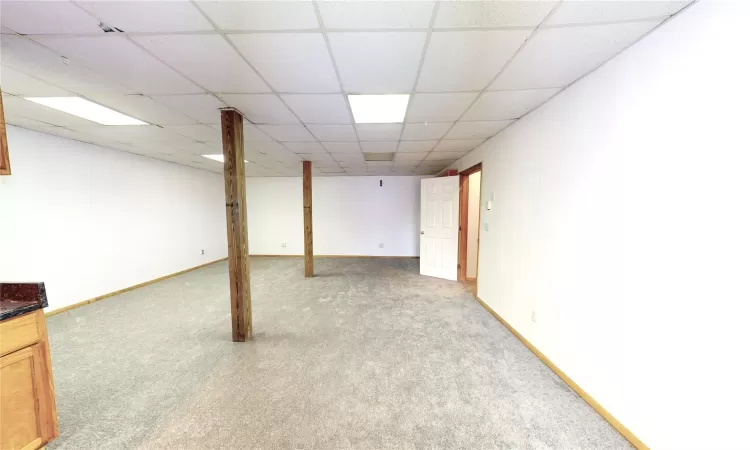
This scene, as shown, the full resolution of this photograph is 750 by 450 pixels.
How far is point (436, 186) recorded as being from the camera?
504 cm

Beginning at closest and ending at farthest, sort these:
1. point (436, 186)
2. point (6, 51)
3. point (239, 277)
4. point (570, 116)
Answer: point (6, 51) → point (570, 116) → point (239, 277) → point (436, 186)

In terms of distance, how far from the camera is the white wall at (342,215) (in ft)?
22.9

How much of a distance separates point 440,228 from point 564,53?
363cm

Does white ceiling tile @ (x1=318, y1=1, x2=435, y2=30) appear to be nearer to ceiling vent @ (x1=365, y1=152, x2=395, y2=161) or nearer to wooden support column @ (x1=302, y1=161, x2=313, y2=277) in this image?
ceiling vent @ (x1=365, y1=152, x2=395, y2=161)

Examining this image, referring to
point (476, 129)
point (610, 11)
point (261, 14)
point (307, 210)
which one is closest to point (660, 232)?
point (610, 11)

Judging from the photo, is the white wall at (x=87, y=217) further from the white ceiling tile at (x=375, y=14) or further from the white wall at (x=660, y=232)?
the white wall at (x=660, y=232)

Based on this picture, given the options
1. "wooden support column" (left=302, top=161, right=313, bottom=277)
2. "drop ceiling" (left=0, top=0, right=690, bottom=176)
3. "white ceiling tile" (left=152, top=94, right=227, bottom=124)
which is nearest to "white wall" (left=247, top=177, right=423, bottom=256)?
"wooden support column" (left=302, top=161, right=313, bottom=277)

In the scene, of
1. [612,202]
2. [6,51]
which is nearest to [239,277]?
[6,51]

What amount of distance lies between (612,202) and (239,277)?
10.9ft

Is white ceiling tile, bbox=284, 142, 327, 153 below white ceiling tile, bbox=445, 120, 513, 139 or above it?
below

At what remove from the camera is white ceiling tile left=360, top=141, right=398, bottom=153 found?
3680 millimetres

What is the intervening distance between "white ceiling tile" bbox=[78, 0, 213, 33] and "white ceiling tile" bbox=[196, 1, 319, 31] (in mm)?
103

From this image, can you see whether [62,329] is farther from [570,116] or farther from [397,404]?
[570,116]

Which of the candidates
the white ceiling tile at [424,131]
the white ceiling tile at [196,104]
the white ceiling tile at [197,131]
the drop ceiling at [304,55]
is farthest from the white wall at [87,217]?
the white ceiling tile at [424,131]
